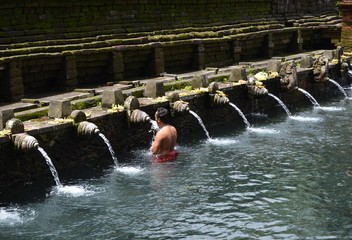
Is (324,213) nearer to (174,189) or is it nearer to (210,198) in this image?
(210,198)

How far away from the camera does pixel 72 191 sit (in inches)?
455

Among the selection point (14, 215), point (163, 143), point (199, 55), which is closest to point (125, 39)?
point (199, 55)

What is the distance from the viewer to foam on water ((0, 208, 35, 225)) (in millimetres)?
10023

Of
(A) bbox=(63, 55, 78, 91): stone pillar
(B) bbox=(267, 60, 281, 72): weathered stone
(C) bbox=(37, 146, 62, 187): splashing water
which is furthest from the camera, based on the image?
(B) bbox=(267, 60, 281, 72): weathered stone

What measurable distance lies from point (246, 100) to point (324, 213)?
908cm

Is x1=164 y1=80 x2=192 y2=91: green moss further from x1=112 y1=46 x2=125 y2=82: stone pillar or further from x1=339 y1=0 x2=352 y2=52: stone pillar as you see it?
x1=339 y1=0 x2=352 y2=52: stone pillar

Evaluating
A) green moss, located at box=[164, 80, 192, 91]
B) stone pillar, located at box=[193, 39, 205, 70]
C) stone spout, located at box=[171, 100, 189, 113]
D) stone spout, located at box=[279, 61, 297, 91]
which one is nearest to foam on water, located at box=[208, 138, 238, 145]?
stone spout, located at box=[171, 100, 189, 113]

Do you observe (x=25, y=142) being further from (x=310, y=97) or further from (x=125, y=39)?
(x=310, y=97)

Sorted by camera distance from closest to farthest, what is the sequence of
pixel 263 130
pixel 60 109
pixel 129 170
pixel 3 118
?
1. pixel 3 118
2. pixel 129 170
3. pixel 60 109
4. pixel 263 130

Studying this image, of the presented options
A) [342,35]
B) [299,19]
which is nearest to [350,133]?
[342,35]

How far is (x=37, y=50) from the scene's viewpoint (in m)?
16.4

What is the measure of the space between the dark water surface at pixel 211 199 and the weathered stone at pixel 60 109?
5.15 feet

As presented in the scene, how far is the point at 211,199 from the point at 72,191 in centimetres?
268

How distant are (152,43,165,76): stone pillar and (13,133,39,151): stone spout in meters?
9.38
